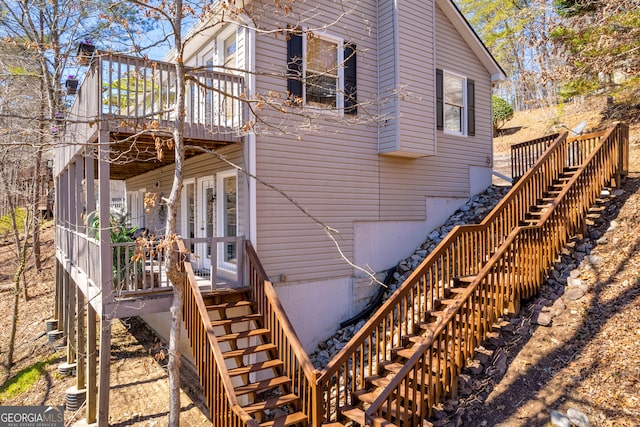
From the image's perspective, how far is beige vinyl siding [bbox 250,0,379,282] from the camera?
671cm

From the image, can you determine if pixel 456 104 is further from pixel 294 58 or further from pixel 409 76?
pixel 294 58

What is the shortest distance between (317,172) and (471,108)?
5278 mm

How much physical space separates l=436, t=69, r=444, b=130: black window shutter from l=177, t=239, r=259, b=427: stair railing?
668cm

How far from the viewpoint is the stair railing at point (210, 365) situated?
4.20 metres

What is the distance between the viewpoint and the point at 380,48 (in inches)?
324

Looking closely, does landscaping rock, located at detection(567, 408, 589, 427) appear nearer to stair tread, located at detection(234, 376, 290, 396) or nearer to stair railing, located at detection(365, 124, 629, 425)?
stair railing, located at detection(365, 124, 629, 425)

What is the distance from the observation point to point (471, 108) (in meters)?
10.2

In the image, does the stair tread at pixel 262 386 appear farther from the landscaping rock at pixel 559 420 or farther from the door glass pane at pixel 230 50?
the door glass pane at pixel 230 50

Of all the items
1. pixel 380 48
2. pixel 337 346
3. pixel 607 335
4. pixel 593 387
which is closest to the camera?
pixel 593 387

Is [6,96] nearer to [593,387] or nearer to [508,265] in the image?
[508,265]

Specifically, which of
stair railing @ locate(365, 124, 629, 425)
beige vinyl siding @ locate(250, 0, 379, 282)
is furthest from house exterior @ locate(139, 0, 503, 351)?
stair railing @ locate(365, 124, 629, 425)

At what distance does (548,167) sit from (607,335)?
3.82 m

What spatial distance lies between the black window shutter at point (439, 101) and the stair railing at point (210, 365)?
6.68m

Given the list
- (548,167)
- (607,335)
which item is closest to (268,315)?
(607,335)
